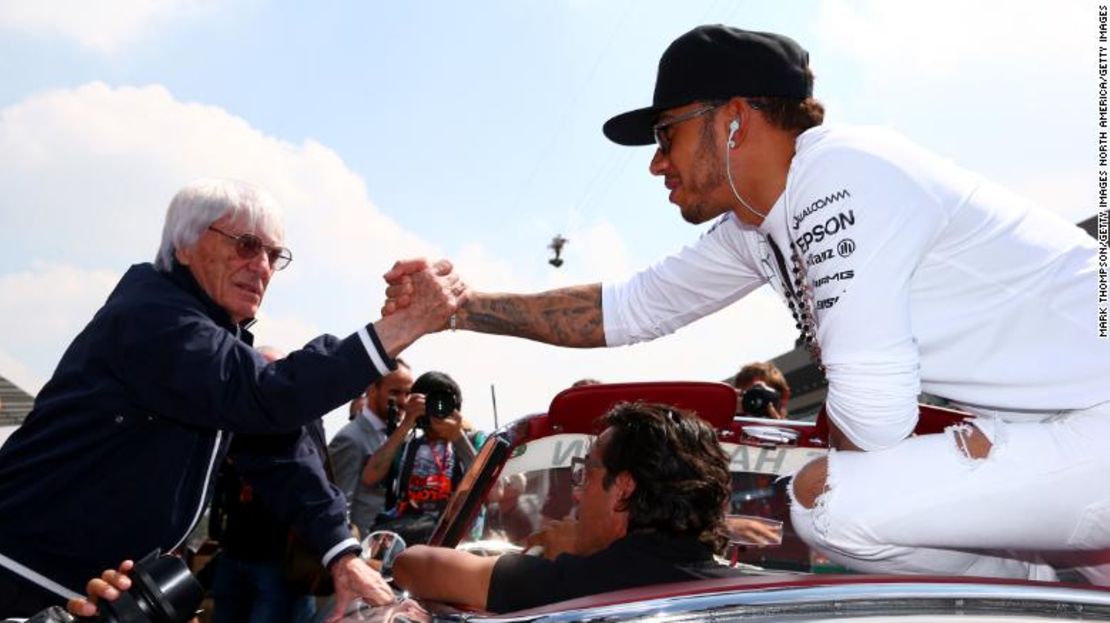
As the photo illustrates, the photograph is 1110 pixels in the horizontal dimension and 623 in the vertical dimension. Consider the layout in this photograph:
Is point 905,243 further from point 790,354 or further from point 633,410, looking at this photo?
point 790,354

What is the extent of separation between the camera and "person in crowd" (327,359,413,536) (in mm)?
6535

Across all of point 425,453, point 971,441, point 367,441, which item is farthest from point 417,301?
point 367,441

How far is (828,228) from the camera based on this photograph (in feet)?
7.64

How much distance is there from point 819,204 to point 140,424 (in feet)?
5.82

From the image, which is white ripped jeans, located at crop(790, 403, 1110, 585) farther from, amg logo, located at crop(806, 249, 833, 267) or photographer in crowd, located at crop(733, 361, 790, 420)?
photographer in crowd, located at crop(733, 361, 790, 420)

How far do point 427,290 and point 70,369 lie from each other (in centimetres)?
98

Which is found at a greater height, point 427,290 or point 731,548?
point 427,290

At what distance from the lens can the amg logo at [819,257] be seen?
2.32 metres

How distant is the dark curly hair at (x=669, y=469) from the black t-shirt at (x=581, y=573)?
165mm

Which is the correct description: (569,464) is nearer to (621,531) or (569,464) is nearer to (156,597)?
(621,531)

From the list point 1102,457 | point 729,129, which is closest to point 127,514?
point 729,129

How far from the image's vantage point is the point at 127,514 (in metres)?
2.75

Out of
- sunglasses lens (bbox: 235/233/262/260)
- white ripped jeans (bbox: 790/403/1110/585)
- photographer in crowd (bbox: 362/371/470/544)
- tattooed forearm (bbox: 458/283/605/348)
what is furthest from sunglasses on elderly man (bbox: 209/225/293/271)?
photographer in crowd (bbox: 362/371/470/544)

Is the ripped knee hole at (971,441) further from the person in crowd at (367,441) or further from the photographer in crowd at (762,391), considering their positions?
the person in crowd at (367,441)
